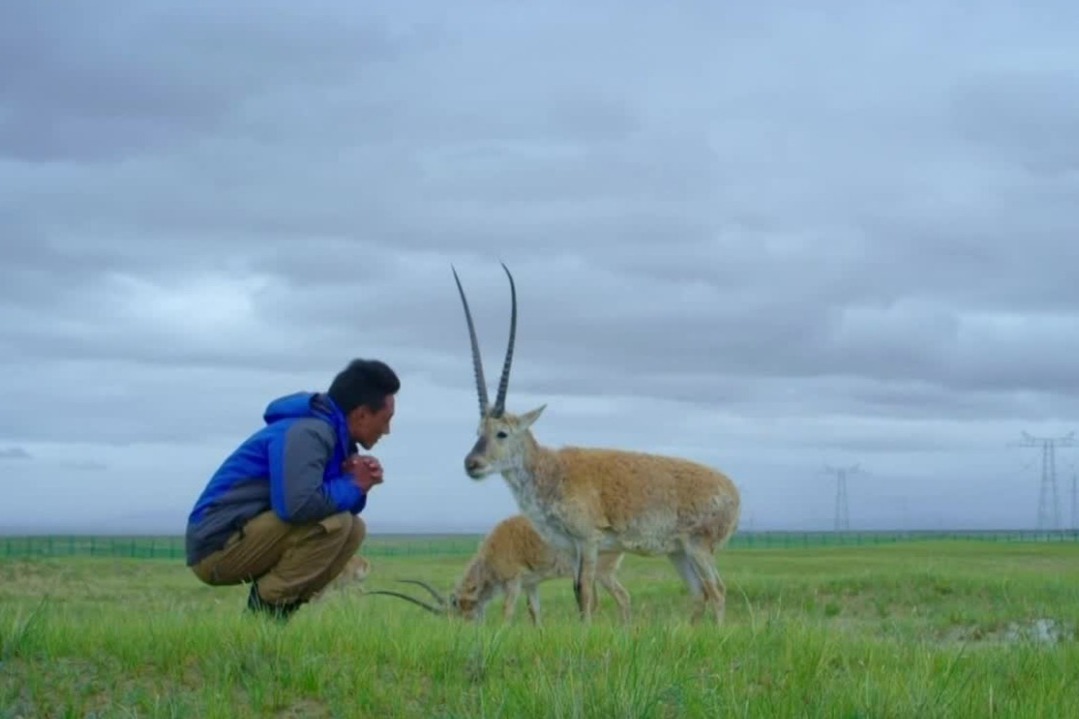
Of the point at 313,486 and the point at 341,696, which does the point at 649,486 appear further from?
the point at 341,696

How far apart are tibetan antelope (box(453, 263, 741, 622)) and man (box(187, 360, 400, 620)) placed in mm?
5630

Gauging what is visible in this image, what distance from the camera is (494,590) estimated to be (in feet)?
68.5

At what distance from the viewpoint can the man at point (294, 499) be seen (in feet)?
31.9

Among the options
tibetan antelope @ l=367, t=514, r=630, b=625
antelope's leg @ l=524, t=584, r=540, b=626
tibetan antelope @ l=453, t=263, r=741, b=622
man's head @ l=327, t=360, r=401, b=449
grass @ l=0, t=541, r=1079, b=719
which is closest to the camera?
grass @ l=0, t=541, r=1079, b=719

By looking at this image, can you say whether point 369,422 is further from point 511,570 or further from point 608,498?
point 511,570

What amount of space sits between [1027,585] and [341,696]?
17.7 m

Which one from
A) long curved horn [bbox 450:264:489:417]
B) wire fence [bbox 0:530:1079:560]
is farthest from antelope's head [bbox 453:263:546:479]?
wire fence [bbox 0:530:1079:560]

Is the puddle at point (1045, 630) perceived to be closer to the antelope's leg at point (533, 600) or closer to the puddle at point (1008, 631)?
the puddle at point (1008, 631)

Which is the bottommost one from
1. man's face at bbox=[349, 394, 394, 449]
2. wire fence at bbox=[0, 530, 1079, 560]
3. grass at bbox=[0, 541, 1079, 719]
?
wire fence at bbox=[0, 530, 1079, 560]

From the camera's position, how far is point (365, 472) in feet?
33.0

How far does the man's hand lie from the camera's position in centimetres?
1002

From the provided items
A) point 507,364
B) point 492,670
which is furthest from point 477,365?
point 492,670

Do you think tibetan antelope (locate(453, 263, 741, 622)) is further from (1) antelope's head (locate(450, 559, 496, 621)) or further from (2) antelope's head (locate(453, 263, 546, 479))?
(1) antelope's head (locate(450, 559, 496, 621))

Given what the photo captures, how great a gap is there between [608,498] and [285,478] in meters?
7.32
